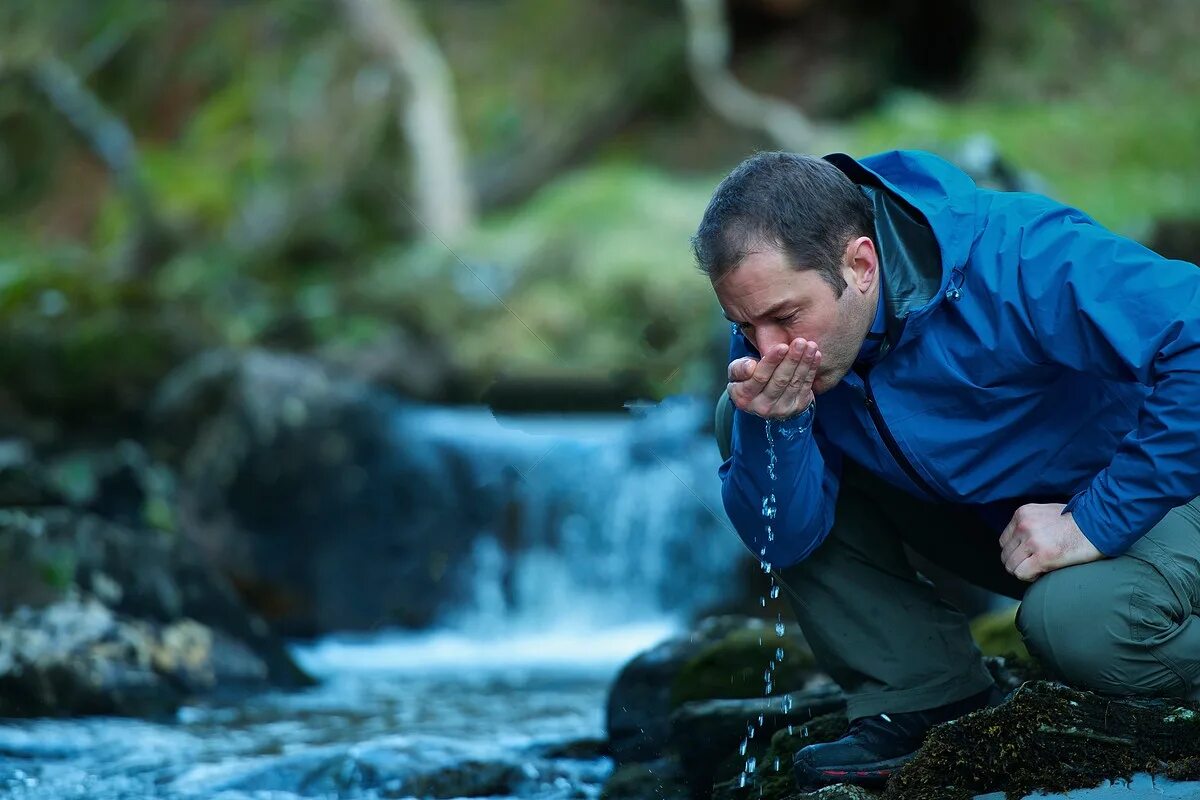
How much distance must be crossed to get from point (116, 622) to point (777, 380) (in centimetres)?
408

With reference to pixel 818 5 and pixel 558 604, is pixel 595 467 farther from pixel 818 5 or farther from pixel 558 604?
pixel 818 5

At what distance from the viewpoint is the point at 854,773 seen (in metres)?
2.84

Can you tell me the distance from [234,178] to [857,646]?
12.3m

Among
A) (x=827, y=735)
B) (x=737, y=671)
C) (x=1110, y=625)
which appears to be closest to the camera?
(x=1110, y=625)

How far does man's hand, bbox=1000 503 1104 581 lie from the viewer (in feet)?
8.66

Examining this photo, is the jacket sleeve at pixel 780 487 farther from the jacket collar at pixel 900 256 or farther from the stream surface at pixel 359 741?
the stream surface at pixel 359 741

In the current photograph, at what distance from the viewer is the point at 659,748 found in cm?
381


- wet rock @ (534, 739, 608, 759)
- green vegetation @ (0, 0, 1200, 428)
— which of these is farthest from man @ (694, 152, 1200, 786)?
green vegetation @ (0, 0, 1200, 428)

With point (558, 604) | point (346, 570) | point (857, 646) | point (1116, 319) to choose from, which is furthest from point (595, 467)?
point (1116, 319)

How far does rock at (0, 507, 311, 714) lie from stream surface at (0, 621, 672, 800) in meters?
0.23

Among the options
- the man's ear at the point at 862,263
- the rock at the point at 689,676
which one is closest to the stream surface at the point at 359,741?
the rock at the point at 689,676

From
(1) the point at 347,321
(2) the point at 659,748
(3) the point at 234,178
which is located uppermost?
(3) the point at 234,178

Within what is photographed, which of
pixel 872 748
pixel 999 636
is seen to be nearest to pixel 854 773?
pixel 872 748

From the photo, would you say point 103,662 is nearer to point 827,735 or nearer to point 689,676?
point 689,676
